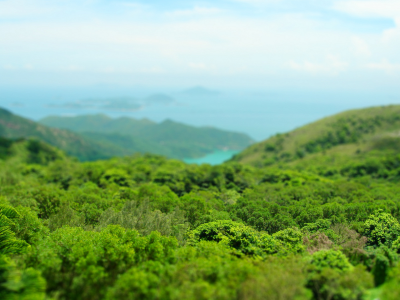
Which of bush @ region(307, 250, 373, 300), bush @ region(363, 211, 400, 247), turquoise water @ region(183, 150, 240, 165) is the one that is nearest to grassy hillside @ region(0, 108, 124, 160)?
turquoise water @ region(183, 150, 240, 165)

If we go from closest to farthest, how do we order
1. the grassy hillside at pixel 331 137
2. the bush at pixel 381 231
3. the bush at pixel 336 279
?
the bush at pixel 336 279, the bush at pixel 381 231, the grassy hillside at pixel 331 137

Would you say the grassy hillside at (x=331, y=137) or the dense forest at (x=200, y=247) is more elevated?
the grassy hillside at (x=331, y=137)

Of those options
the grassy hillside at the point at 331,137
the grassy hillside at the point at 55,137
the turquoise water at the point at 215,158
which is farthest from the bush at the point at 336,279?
the turquoise water at the point at 215,158

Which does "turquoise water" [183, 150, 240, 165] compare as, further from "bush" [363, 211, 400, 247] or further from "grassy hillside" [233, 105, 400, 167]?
"bush" [363, 211, 400, 247]

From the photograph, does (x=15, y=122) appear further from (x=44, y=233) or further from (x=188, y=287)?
(x=188, y=287)

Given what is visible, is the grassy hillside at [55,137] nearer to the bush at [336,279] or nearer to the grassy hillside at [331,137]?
the grassy hillside at [331,137]

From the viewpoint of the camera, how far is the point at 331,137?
3602 inches

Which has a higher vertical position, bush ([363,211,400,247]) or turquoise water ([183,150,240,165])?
bush ([363,211,400,247])

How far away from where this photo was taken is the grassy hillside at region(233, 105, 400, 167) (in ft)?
267

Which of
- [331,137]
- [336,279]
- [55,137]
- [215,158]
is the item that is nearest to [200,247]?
[336,279]

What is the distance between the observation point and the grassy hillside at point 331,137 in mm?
81500

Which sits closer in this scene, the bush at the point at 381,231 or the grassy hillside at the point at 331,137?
the bush at the point at 381,231

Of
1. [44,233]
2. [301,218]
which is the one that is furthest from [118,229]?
[301,218]

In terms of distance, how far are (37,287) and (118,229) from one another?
17.9 feet
